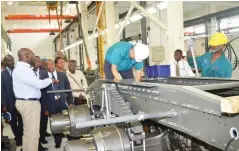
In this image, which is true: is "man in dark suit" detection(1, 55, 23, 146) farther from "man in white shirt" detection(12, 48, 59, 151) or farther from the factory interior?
"man in white shirt" detection(12, 48, 59, 151)

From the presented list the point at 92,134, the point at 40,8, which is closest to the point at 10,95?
the point at 92,134

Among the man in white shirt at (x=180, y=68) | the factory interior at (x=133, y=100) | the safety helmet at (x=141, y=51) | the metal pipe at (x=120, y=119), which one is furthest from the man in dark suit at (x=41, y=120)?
the metal pipe at (x=120, y=119)

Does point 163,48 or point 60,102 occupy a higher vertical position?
point 163,48

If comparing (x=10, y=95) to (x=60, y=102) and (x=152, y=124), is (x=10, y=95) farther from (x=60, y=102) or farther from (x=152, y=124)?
(x=152, y=124)

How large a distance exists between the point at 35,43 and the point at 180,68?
16.7 meters

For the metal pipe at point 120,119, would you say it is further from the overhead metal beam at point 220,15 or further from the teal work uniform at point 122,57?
the overhead metal beam at point 220,15

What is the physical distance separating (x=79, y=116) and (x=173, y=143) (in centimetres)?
153

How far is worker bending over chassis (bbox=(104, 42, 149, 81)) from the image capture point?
310cm

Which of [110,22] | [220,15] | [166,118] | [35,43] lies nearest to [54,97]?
[166,118]

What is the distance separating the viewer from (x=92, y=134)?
6.81ft

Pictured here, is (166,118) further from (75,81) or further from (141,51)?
(75,81)

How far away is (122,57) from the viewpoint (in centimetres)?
346

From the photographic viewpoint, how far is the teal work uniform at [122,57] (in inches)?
134

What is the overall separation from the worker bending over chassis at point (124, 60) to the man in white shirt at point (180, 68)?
133 cm
